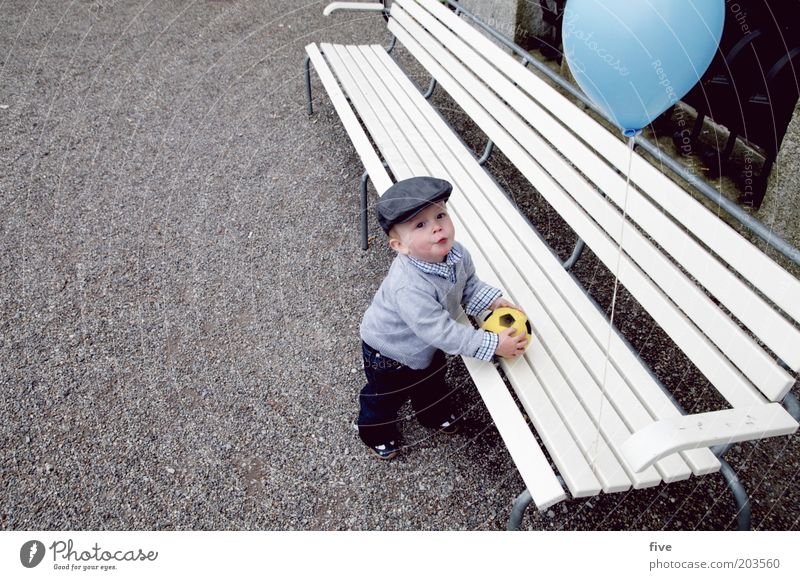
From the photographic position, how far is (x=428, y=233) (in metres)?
2.04

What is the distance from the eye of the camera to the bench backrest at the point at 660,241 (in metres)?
1.85

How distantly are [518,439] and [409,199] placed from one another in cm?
85

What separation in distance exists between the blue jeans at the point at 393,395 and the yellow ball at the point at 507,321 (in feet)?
0.91

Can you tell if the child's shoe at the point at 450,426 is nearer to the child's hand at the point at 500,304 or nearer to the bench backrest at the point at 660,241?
the child's hand at the point at 500,304

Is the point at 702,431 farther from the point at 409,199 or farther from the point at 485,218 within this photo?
the point at 485,218

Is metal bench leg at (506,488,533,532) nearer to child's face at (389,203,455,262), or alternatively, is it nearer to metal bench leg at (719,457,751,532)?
metal bench leg at (719,457,751,532)

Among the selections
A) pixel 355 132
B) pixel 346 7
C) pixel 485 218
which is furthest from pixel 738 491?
pixel 346 7

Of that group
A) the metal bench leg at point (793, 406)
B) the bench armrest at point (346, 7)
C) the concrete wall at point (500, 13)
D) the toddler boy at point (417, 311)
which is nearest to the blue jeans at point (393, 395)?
the toddler boy at point (417, 311)

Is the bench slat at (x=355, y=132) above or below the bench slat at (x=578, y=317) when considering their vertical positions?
above

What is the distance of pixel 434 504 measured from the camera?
7.95 ft

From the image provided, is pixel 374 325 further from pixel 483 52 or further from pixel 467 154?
pixel 483 52

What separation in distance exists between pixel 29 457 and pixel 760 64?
414cm

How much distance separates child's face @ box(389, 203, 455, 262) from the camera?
2.05 m
